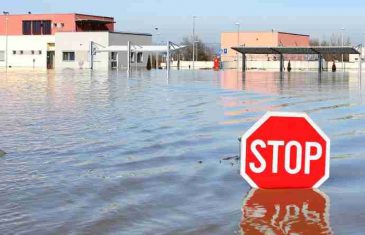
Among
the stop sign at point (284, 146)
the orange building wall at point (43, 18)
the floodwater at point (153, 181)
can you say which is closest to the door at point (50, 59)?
the orange building wall at point (43, 18)

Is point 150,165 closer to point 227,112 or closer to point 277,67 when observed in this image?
point 227,112

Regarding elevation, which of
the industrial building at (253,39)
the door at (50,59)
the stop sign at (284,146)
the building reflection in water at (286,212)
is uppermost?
the industrial building at (253,39)

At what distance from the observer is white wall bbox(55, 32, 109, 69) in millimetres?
94438

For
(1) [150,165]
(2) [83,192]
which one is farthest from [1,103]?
(2) [83,192]

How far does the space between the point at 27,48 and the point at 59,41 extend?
7297mm

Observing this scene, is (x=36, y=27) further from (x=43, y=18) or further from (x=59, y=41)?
(x=59, y=41)

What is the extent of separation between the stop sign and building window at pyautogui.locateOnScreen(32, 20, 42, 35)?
330 ft

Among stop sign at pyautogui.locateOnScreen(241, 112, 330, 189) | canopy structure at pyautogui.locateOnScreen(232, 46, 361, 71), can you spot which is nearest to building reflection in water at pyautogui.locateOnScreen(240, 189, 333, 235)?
stop sign at pyautogui.locateOnScreen(241, 112, 330, 189)

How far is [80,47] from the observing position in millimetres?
95875

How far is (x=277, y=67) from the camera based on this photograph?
319ft

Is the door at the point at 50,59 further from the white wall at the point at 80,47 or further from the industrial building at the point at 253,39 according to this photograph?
the industrial building at the point at 253,39

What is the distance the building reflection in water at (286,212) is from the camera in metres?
5.98

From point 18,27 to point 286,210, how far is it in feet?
337

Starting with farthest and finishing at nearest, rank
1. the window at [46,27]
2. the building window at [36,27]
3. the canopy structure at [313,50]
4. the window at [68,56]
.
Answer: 1. the building window at [36,27]
2. the window at [46,27]
3. the window at [68,56]
4. the canopy structure at [313,50]
